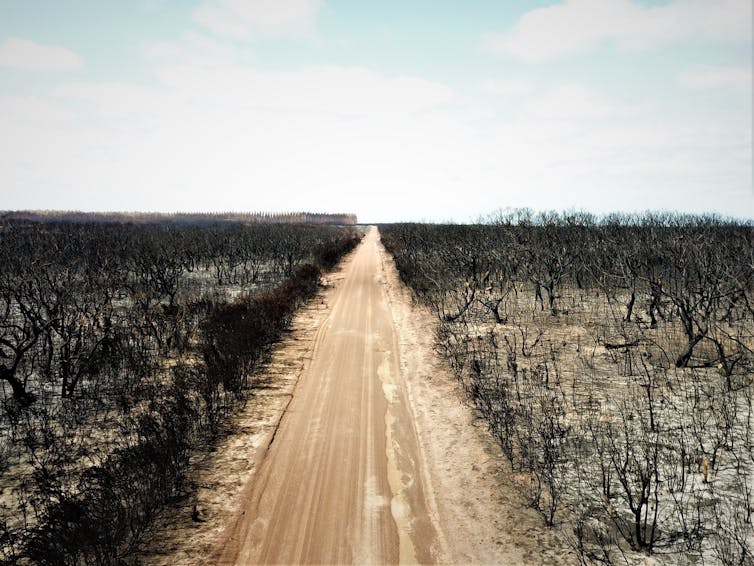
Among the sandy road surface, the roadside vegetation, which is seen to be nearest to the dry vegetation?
the sandy road surface

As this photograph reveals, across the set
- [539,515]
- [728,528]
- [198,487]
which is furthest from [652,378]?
[198,487]

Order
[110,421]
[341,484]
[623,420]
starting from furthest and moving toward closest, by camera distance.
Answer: [110,421]
[623,420]
[341,484]

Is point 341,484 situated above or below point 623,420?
below

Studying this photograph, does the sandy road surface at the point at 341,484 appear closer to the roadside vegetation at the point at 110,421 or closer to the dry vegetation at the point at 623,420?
the roadside vegetation at the point at 110,421

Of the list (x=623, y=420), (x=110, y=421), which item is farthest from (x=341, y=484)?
(x=623, y=420)

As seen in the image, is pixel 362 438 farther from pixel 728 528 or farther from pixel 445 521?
pixel 728 528

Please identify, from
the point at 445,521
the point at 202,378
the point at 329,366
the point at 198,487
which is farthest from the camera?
the point at 329,366

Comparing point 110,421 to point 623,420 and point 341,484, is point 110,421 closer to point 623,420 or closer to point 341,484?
point 341,484

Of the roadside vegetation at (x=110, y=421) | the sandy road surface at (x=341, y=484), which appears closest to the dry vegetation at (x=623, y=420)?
the sandy road surface at (x=341, y=484)
